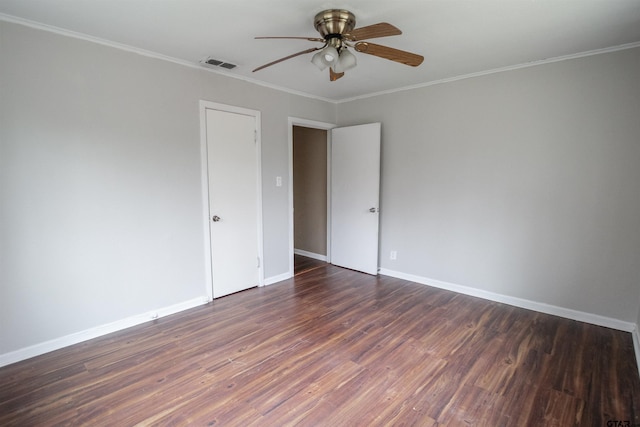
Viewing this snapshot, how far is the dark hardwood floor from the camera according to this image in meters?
1.87

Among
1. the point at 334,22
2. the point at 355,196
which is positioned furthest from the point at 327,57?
the point at 355,196

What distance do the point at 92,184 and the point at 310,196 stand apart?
3229 mm

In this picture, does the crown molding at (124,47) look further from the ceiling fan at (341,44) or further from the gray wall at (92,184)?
the ceiling fan at (341,44)

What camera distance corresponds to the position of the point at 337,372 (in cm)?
226

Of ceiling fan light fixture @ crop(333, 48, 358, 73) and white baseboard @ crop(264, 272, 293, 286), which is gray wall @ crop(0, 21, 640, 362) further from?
ceiling fan light fixture @ crop(333, 48, 358, 73)

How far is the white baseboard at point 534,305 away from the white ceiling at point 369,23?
2.40 metres

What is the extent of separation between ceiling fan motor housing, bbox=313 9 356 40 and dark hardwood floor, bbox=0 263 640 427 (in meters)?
2.38

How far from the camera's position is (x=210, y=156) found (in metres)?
3.36

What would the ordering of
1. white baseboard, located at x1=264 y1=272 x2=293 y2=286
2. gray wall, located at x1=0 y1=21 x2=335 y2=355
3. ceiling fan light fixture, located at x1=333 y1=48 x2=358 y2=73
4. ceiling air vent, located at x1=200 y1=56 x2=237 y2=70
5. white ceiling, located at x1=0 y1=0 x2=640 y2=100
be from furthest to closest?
1. white baseboard, located at x1=264 y1=272 x2=293 y2=286
2. ceiling air vent, located at x1=200 y1=56 x2=237 y2=70
3. gray wall, located at x1=0 y1=21 x2=335 y2=355
4. ceiling fan light fixture, located at x1=333 y1=48 x2=358 y2=73
5. white ceiling, located at x1=0 y1=0 x2=640 y2=100

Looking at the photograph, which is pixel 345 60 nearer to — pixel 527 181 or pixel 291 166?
pixel 291 166

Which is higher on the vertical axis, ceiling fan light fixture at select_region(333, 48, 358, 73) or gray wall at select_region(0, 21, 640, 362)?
ceiling fan light fixture at select_region(333, 48, 358, 73)

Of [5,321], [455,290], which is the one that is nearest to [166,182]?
[5,321]

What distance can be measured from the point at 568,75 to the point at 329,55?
241 cm

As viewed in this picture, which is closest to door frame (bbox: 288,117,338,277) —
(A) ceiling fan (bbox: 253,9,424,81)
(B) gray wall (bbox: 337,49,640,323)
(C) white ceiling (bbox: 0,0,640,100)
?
(B) gray wall (bbox: 337,49,640,323)
